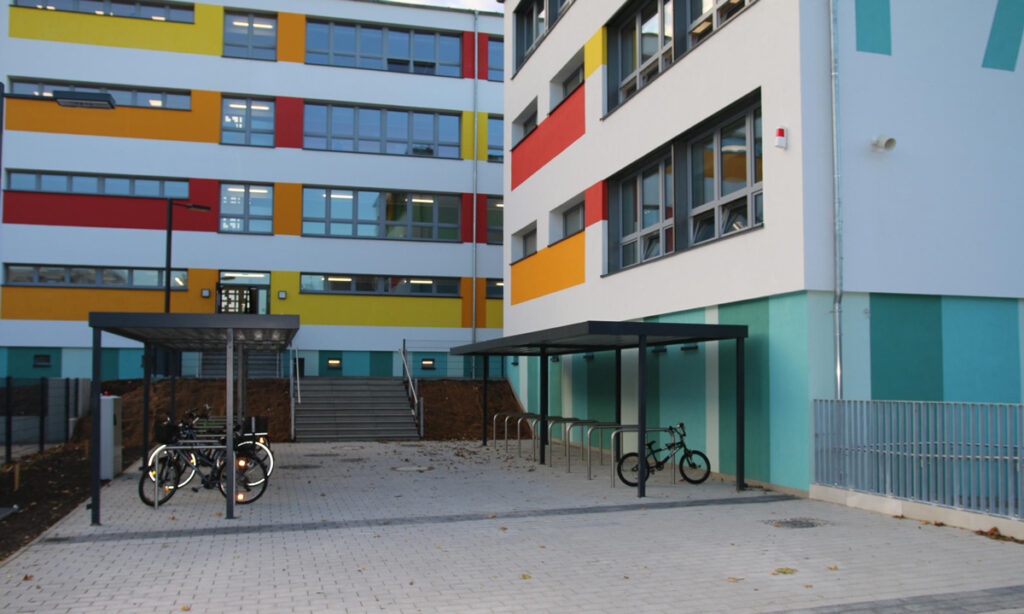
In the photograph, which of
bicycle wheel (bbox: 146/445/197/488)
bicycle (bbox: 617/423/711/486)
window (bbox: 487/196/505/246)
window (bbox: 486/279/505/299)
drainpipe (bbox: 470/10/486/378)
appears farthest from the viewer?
window (bbox: 487/196/505/246)

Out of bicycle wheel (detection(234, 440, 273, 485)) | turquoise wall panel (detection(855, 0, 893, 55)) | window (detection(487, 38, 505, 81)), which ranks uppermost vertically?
window (detection(487, 38, 505, 81))

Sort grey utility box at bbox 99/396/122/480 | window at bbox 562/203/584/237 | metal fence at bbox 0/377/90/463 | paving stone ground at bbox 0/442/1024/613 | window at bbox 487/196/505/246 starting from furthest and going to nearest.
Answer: window at bbox 487/196/505/246 → window at bbox 562/203/584/237 → metal fence at bbox 0/377/90/463 → grey utility box at bbox 99/396/122/480 → paving stone ground at bbox 0/442/1024/613

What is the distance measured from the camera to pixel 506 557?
720 centimetres

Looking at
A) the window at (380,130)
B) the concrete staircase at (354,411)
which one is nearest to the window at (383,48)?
the window at (380,130)

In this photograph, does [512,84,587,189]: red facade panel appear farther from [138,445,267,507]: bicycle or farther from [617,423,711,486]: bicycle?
[138,445,267,507]: bicycle

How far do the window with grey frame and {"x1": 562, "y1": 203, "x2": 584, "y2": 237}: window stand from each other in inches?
92.5

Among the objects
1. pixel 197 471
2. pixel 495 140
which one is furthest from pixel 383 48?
pixel 197 471

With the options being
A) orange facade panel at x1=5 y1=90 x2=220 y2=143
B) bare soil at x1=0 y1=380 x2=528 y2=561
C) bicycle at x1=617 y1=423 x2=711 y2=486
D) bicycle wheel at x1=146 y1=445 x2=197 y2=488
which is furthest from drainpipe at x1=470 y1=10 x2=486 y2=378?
bicycle wheel at x1=146 y1=445 x2=197 y2=488

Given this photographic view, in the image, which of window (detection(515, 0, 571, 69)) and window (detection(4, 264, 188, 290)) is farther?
window (detection(4, 264, 188, 290))

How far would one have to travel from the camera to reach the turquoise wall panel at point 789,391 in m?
10.3

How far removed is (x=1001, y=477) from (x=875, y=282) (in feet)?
10.9

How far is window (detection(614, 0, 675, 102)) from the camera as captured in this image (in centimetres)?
1442

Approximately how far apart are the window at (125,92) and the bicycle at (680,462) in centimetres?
2029

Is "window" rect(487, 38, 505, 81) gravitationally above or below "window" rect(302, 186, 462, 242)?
above
